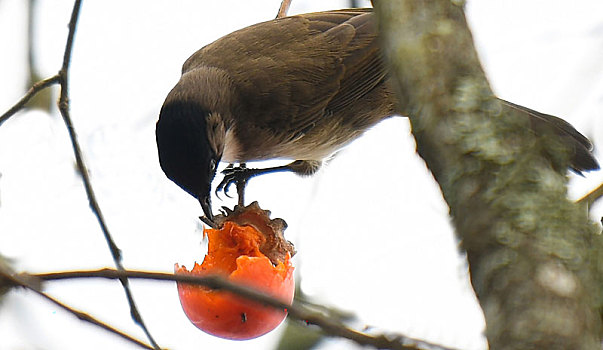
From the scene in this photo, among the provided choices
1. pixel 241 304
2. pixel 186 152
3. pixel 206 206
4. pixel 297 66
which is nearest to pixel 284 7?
pixel 297 66

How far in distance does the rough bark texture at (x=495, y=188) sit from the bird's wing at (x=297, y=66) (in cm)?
281

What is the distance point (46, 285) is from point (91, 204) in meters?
1.15

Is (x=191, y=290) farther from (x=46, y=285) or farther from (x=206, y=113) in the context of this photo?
(x=206, y=113)

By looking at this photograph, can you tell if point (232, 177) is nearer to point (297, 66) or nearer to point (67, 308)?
point (297, 66)

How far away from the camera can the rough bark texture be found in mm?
945

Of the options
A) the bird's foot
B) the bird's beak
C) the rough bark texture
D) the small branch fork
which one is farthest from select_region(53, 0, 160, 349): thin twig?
the bird's foot

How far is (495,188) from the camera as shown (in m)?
1.09

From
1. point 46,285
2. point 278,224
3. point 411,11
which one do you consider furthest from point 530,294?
point 278,224

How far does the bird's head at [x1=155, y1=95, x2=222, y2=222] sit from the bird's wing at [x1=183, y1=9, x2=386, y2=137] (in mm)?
616

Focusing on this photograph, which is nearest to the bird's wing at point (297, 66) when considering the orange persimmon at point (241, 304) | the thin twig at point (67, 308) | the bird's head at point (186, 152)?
the bird's head at point (186, 152)

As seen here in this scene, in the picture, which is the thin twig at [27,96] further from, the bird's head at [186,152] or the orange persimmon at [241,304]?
the bird's head at [186,152]

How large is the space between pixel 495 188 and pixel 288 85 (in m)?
3.08

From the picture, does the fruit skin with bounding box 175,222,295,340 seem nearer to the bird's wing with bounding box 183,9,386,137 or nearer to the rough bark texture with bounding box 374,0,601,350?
the rough bark texture with bounding box 374,0,601,350

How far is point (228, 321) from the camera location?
95.7 inches
